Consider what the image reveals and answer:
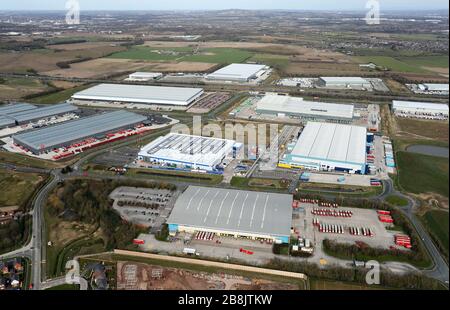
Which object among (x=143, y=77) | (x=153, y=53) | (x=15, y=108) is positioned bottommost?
(x=15, y=108)

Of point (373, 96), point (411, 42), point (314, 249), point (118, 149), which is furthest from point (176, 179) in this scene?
point (411, 42)

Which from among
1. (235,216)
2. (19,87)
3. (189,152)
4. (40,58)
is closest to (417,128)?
(189,152)

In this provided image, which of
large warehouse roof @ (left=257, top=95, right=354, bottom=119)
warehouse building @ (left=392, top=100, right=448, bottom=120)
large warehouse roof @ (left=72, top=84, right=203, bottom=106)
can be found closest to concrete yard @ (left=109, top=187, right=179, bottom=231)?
large warehouse roof @ (left=257, top=95, right=354, bottom=119)

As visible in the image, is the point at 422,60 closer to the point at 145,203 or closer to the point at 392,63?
the point at 392,63

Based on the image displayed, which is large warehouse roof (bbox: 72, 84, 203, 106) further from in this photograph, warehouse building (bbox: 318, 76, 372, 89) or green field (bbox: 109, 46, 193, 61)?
green field (bbox: 109, 46, 193, 61)

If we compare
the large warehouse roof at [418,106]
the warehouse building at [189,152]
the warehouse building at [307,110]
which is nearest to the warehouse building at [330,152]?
the warehouse building at [189,152]

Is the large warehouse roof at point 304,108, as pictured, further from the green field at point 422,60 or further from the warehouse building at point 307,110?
the green field at point 422,60
